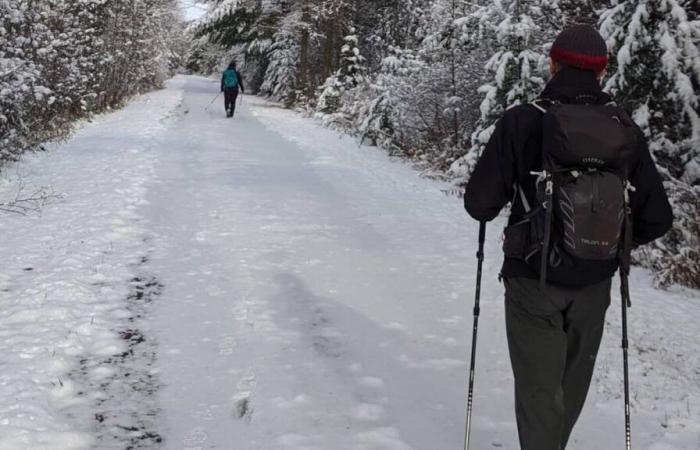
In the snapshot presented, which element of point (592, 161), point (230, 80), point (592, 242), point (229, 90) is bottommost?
point (592, 242)

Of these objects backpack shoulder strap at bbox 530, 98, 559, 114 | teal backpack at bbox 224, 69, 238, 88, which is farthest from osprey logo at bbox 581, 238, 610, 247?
teal backpack at bbox 224, 69, 238, 88

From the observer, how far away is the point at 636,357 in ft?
16.3

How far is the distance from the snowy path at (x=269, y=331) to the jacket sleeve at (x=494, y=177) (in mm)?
1591

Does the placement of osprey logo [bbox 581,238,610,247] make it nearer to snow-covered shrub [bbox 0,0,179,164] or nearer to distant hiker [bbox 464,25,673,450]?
distant hiker [bbox 464,25,673,450]

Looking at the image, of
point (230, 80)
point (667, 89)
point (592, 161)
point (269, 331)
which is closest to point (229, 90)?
point (230, 80)

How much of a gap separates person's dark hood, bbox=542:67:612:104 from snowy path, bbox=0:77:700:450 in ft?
6.85

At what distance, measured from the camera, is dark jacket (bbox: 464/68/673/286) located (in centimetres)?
284

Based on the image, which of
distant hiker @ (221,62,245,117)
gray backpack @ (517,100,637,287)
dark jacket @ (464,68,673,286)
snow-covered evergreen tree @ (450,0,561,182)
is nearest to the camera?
gray backpack @ (517,100,637,287)

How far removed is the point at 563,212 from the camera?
275 centimetres

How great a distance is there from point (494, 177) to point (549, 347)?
820 millimetres

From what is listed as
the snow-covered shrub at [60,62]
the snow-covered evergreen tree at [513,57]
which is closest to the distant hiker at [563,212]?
the snow-covered evergreen tree at [513,57]

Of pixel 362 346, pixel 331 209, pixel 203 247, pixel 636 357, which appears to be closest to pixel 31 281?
pixel 203 247

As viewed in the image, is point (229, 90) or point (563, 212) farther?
point (229, 90)

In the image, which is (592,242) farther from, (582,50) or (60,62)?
(60,62)
